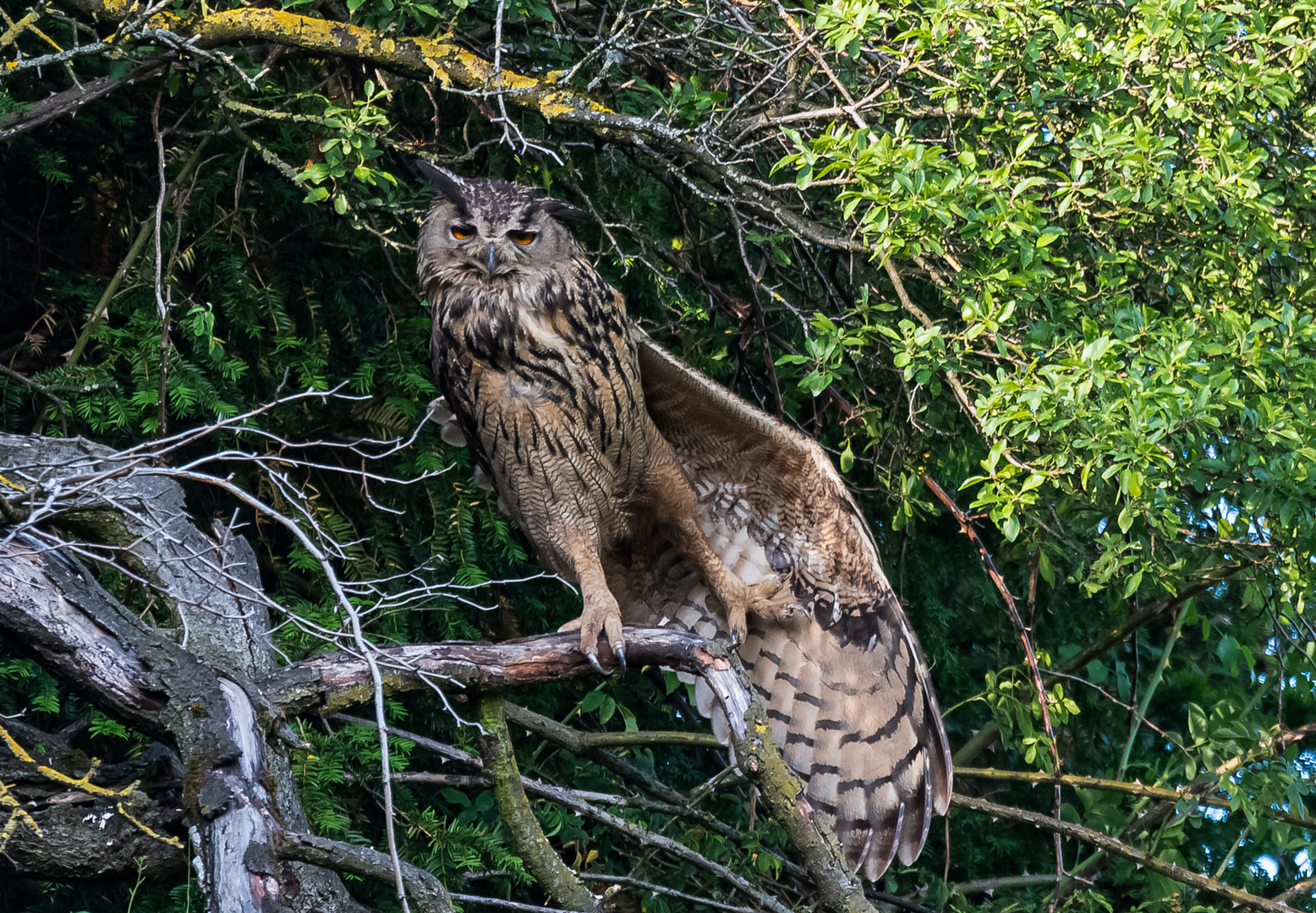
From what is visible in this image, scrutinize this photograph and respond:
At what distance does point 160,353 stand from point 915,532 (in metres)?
2.37

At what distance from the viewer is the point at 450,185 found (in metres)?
2.89

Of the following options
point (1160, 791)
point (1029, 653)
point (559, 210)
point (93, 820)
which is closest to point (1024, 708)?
point (1029, 653)

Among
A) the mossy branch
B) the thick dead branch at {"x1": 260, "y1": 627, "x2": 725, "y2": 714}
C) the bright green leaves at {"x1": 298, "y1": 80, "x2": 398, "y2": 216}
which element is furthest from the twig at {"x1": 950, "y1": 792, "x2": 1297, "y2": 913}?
the bright green leaves at {"x1": 298, "y1": 80, "x2": 398, "y2": 216}

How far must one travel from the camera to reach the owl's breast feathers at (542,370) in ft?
9.51

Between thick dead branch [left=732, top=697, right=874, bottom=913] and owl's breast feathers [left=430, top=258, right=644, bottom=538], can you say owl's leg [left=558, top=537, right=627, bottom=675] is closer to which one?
owl's breast feathers [left=430, top=258, right=644, bottom=538]


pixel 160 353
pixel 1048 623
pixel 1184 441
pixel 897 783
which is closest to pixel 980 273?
pixel 1184 441

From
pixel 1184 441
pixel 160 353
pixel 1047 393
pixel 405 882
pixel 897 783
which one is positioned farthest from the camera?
pixel 897 783

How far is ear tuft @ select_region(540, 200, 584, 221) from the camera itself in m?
2.92

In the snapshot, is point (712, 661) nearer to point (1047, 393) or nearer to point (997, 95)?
point (1047, 393)

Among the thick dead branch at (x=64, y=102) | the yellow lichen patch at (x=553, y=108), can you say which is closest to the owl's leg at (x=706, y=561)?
the yellow lichen patch at (x=553, y=108)

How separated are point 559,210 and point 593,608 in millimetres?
966

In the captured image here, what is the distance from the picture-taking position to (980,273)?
2465mm

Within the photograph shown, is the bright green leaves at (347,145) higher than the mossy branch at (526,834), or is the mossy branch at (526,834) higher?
the bright green leaves at (347,145)

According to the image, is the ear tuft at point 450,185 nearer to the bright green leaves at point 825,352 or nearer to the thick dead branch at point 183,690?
the bright green leaves at point 825,352
